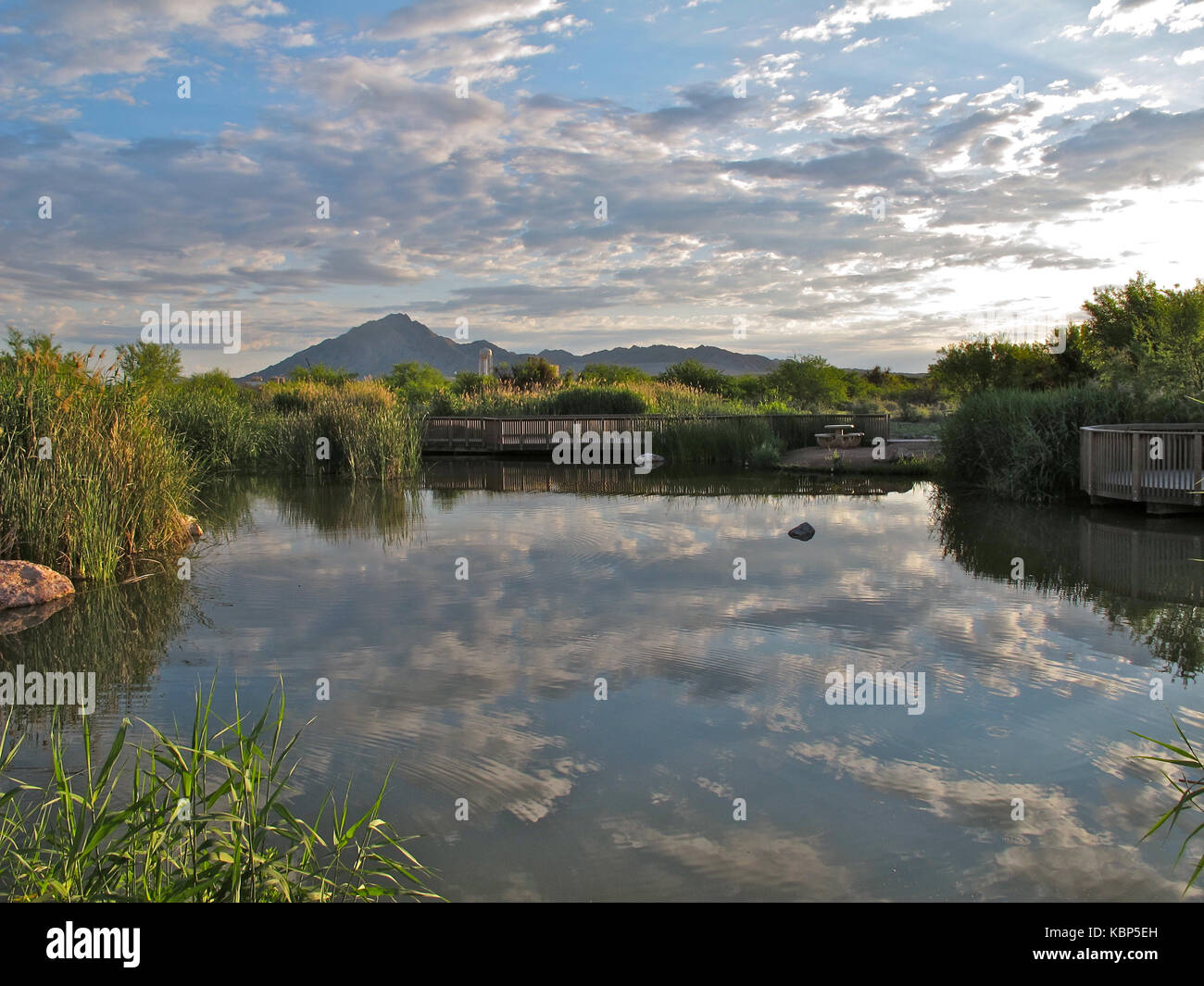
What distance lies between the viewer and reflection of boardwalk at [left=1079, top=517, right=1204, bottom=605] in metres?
7.69

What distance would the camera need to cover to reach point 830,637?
6.26m

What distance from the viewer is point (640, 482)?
55.5 ft

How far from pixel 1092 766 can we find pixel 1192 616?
3.54 m

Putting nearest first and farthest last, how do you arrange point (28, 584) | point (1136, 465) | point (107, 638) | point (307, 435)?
1. point (107, 638)
2. point (28, 584)
3. point (1136, 465)
4. point (307, 435)

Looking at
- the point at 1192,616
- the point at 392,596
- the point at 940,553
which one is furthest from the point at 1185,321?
the point at 392,596

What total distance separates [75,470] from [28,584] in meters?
1.27

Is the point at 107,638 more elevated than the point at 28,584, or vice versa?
the point at 28,584

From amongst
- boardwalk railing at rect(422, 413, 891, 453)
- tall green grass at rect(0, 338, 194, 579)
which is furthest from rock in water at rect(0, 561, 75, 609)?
boardwalk railing at rect(422, 413, 891, 453)

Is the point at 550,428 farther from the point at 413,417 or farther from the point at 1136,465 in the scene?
the point at 1136,465

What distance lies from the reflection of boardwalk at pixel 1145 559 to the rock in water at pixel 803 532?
9.20 ft

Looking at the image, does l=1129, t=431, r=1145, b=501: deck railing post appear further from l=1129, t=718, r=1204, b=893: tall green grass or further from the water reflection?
the water reflection

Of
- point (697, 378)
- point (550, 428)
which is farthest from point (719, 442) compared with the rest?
point (697, 378)

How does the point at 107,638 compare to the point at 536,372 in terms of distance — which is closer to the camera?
the point at 107,638
